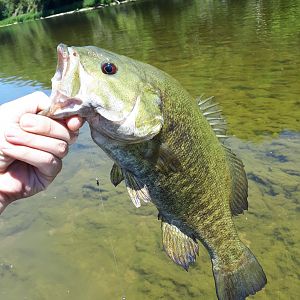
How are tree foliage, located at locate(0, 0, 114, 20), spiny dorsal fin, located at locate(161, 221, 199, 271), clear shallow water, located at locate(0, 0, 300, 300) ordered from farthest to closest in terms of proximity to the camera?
tree foliage, located at locate(0, 0, 114, 20), clear shallow water, located at locate(0, 0, 300, 300), spiny dorsal fin, located at locate(161, 221, 199, 271)

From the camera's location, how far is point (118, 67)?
2.34m

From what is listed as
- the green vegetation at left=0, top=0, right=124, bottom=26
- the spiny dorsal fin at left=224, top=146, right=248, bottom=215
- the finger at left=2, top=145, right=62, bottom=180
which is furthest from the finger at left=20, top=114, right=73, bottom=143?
the green vegetation at left=0, top=0, right=124, bottom=26

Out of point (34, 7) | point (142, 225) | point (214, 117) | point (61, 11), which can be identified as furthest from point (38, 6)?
point (214, 117)

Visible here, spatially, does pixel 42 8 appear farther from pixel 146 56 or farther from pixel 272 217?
pixel 272 217

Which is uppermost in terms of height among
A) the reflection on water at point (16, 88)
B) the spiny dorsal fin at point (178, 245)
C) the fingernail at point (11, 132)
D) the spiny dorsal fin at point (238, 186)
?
the fingernail at point (11, 132)

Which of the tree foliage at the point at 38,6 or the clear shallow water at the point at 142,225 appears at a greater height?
the clear shallow water at the point at 142,225

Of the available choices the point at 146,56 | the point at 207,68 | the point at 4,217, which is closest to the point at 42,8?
the point at 146,56

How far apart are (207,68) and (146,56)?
4649 mm

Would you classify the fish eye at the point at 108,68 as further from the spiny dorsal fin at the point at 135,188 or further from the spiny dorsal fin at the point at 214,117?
the spiny dorsal fin at the point at 214,117

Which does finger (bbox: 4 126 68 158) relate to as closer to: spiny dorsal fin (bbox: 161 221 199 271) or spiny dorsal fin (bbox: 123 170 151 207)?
spiny dorsal fin (bbox: 123 170 151 207)

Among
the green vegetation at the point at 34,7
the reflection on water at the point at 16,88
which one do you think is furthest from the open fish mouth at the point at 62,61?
the green vegetation at the point at 34,7

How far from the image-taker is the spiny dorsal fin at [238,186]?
289cm

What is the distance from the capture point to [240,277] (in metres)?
3.00

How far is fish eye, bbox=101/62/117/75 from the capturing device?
2262 millimetres
